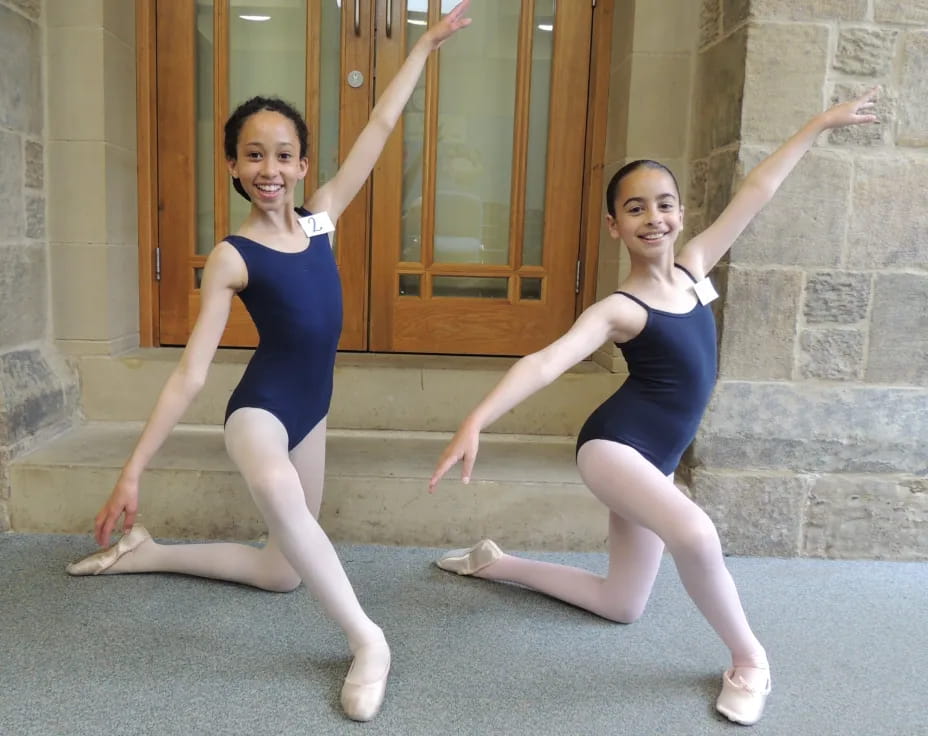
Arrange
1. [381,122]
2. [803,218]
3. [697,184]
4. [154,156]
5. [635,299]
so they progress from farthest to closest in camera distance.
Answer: [154,156] < [697,184] < [803,218] < [381,122] < [635,299]

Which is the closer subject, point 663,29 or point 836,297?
point 836,297

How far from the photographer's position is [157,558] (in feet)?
7.02

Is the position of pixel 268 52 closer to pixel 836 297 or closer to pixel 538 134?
pixel 538 134

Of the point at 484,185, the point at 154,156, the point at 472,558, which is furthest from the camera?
the point at 484,185

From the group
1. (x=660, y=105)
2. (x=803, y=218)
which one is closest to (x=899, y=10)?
(x=803, y=218)

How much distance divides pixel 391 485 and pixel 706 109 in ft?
5.36

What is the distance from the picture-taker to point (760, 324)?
238 centimetres

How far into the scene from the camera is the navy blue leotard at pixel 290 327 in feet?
5.85

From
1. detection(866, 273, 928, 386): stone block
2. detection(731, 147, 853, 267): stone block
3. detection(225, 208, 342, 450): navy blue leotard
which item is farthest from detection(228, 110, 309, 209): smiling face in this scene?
detection(866, 273, 928, 386): stone block

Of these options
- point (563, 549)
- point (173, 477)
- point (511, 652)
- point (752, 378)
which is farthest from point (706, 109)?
point (173, 477)

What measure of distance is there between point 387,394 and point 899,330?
5.66ft

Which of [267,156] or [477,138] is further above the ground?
[477,138]

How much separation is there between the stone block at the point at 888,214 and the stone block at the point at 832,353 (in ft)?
0.71

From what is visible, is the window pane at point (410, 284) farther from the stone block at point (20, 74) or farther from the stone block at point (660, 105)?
the stone block at point (20, 74)
